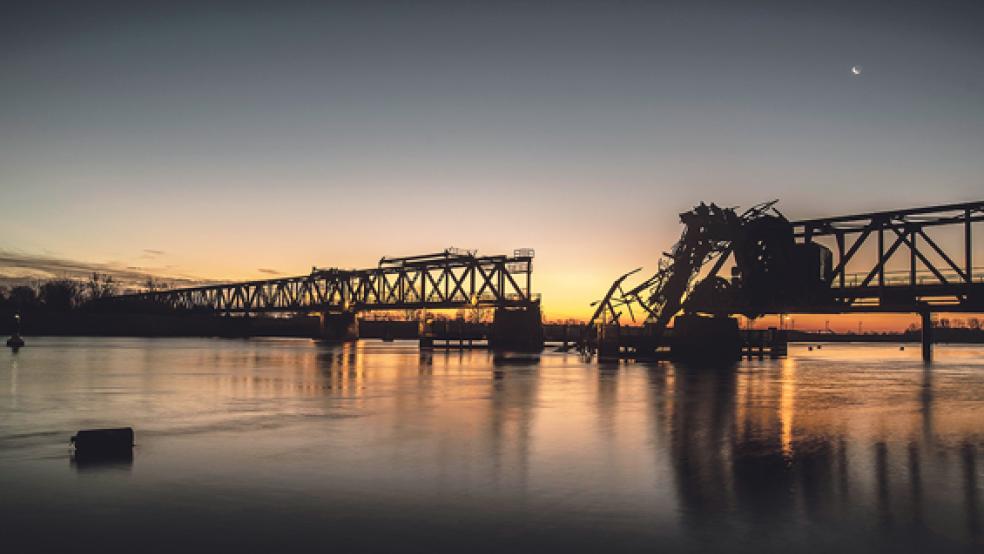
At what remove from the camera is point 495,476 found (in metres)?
13.2

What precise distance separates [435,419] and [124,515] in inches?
469

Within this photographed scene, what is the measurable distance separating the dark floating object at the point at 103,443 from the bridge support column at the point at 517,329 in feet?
250

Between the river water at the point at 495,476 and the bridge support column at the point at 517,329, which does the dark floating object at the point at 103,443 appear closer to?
the river water at the point at 495,476

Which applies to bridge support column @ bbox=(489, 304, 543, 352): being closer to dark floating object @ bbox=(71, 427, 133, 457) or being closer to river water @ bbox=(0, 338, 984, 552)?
river water @ bbox=(0, 338, 984, 552)

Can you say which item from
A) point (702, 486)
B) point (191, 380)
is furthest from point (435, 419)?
point (191, 380)

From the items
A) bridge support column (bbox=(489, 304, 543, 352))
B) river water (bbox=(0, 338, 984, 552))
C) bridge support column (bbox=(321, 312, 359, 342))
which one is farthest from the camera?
bridge support column (bbox=(321, 312, 359, 342))

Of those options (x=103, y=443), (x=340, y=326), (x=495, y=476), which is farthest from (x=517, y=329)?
(x=495, y=476)

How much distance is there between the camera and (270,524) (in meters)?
9.81

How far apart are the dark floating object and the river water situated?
49cm

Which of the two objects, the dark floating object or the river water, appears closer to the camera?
the river water

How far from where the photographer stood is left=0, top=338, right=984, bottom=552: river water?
9.39 metres

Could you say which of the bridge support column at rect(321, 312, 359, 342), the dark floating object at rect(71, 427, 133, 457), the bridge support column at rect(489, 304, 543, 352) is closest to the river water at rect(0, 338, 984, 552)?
the dark floating object at rect(71, 427, 133, 457)

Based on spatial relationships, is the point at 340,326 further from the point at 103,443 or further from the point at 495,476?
the point at 495,476

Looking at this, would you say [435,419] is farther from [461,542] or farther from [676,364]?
[676,364]
